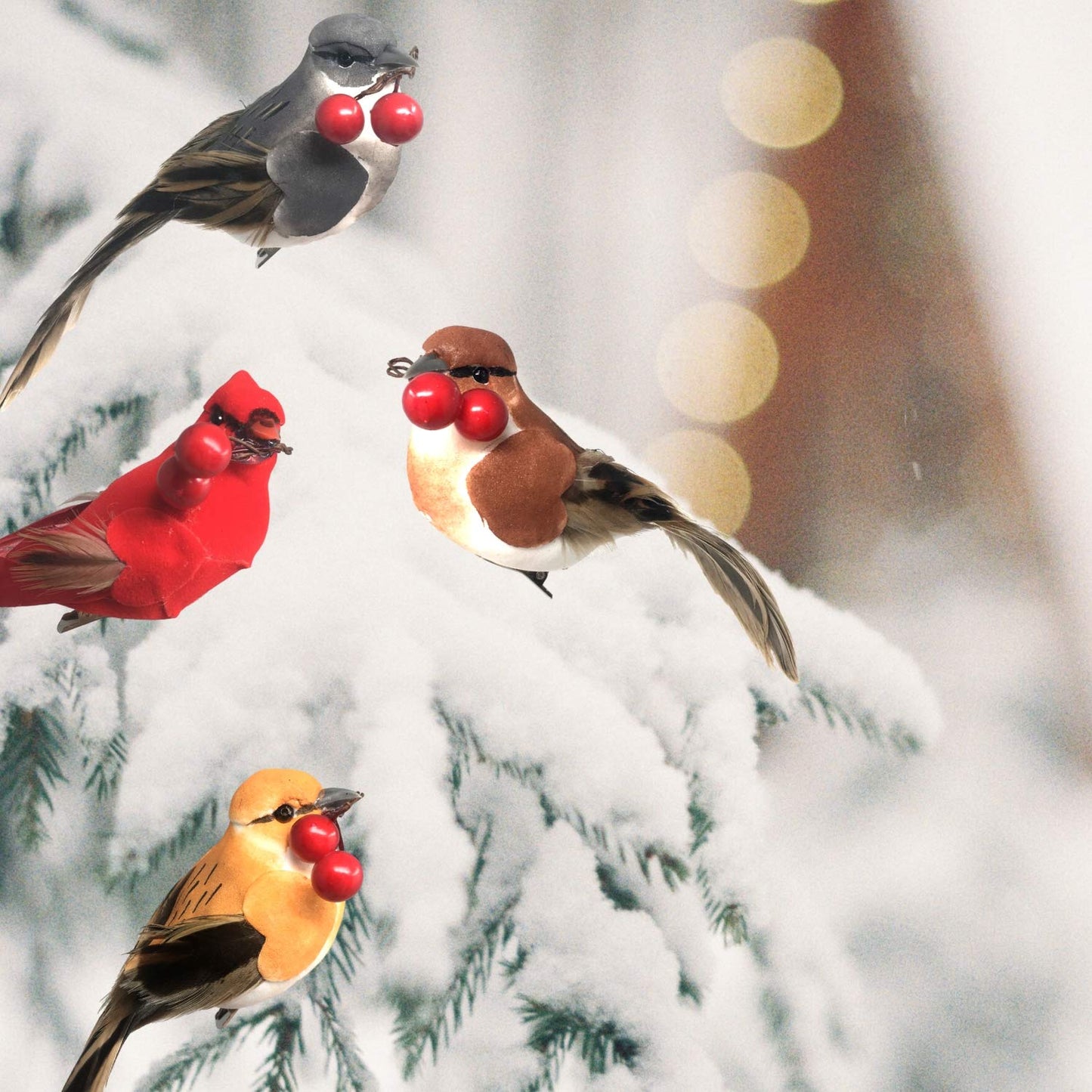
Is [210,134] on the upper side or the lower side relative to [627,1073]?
upper

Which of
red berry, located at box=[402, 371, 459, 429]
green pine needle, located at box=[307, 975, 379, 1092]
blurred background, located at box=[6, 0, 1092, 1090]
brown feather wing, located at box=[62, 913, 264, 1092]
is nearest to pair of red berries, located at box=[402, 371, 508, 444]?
red berry, located at box=[402, 371, 459, 429]

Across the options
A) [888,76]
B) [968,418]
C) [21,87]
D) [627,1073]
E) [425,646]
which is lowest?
[627,1073]

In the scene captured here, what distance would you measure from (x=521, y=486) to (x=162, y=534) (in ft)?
0.67

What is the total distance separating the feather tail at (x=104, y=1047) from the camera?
0.62 metres

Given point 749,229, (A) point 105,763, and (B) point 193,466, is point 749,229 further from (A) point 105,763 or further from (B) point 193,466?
(A) point 105,763

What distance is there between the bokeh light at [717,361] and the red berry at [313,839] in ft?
1.29

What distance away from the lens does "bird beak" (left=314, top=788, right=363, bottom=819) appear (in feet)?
2.09

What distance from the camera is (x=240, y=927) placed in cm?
61

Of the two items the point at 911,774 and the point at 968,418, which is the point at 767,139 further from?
the point at 911,774

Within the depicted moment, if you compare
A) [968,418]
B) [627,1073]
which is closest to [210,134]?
[968,418]

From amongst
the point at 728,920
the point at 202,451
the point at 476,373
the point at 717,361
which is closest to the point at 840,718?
the point at 728,920

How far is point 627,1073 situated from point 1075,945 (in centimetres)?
32

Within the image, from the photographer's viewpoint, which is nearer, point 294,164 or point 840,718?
point 294,164

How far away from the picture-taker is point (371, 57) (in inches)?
23.5
